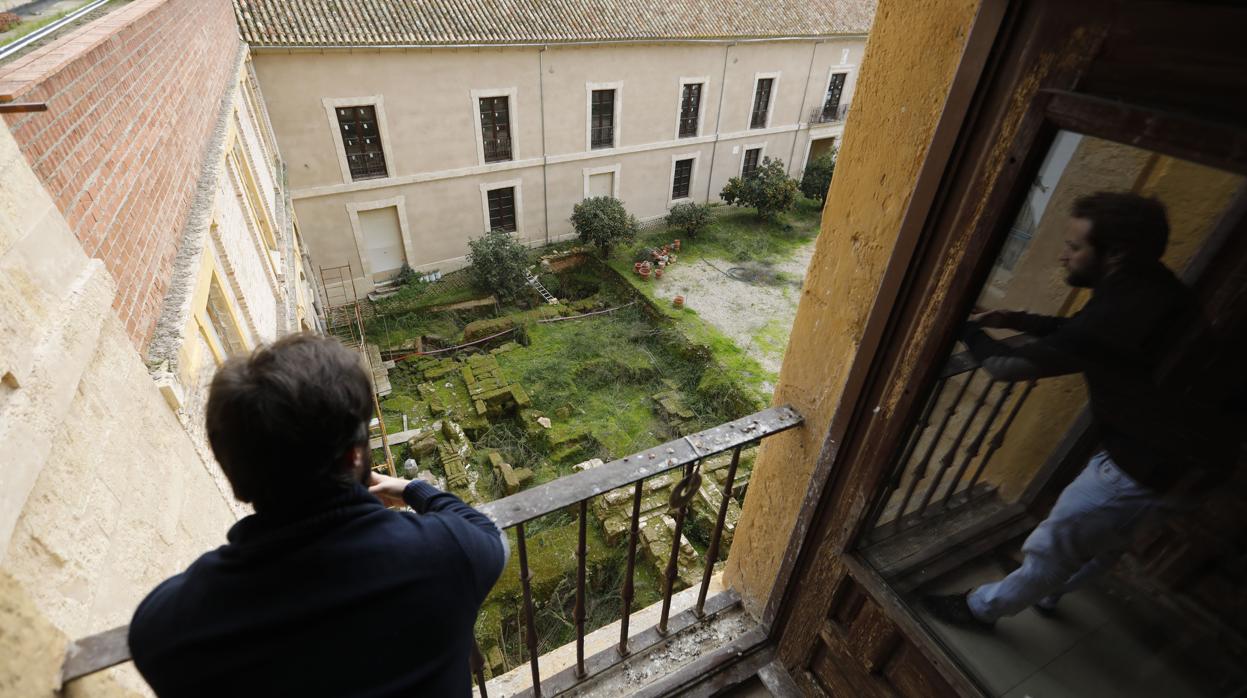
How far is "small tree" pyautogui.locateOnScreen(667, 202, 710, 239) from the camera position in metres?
16.2

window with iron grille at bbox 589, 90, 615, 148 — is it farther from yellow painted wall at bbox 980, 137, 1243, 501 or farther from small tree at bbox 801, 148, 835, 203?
yellow painted wall at bbox 980, 137, 1243, 501

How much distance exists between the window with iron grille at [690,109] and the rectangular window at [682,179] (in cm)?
90

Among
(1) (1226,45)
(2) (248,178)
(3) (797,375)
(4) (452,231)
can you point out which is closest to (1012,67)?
(1) (1226,45)

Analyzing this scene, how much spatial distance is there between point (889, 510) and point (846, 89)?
2130cm

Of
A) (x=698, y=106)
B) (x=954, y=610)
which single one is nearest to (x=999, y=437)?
(x=954, y=610)

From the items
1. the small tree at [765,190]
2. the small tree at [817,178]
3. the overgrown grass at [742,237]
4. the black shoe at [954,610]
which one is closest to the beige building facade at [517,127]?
the small tree at [765,190]

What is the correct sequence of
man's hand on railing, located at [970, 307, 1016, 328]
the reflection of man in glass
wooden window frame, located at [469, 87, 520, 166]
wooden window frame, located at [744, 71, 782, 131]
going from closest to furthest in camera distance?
1. the reflection of man in glass
2. man's hand on railing, located at [970, 307, 1016, 328]
3. wooden window frame, located at [469, 87, 520, 166]
4. wooden window frame, located at [744, 71, 782, 131]

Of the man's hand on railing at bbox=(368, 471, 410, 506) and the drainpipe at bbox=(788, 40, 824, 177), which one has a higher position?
the man's hand on railing at bbox=(368, 471, 410, 506)

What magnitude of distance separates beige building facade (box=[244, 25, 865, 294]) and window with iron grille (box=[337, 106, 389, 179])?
0.06m

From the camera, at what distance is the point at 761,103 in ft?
59.6

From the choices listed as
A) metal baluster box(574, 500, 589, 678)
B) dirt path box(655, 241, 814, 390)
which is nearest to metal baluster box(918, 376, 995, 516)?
metal baluster box(574, 500, 589, 678)

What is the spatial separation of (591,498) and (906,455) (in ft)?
3.16

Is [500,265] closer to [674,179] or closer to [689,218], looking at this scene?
[689,218]

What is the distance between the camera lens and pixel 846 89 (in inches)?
765
